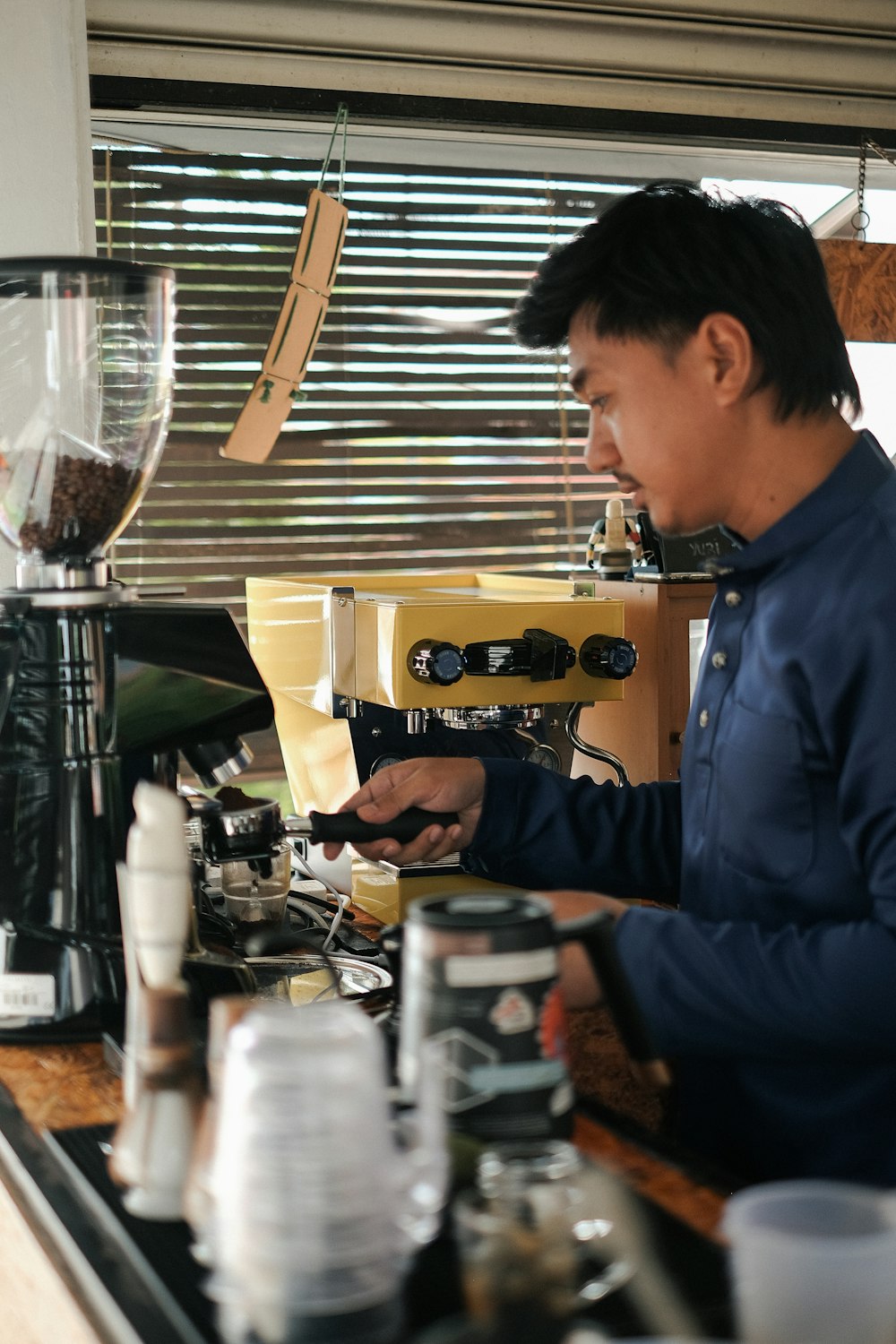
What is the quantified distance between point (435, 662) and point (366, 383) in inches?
44.2

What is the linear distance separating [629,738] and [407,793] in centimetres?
85

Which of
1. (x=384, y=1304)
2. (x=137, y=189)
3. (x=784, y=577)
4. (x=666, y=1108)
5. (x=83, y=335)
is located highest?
(x=137, y=189)

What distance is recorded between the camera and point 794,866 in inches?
48.3

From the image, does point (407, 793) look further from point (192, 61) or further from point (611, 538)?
point (192, 61)

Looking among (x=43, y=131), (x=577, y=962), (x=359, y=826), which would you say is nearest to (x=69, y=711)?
(x=359, y=826)

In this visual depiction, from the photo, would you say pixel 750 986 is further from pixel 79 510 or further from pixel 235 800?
pixel 79 510

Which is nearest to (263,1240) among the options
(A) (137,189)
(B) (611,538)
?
(B) (611,538)

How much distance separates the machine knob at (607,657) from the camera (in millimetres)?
1767

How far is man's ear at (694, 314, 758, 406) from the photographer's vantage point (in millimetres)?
1233

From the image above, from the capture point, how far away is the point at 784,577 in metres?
1.26

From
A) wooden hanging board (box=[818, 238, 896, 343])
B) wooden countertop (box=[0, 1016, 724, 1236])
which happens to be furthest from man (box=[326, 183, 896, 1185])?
wooden hanging board (box=[818, 238, 896, 343])

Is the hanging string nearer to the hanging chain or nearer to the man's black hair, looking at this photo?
the hanging chain

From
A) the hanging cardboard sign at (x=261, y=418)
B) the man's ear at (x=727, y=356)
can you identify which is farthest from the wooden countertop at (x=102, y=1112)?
the hanging cardboard sign at (x=261, y=418)

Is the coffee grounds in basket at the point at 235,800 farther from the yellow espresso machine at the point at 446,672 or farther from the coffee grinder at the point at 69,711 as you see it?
the yellow espresso machine at the point at 446,672
